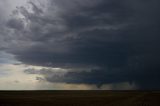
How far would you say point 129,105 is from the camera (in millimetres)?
60781

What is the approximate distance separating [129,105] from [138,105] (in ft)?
6.31

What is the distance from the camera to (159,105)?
59.9 meters

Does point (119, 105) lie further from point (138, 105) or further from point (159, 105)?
point (159, 105)

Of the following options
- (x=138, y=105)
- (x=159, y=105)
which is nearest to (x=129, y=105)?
(x=138, y=105)

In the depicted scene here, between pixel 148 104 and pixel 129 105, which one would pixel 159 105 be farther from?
pixel 129 105

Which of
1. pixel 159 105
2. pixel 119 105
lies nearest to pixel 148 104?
pixel 159 105

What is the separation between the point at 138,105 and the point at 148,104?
2.67 metres

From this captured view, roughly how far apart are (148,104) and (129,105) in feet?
13.9

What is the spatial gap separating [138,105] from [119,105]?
4.45m

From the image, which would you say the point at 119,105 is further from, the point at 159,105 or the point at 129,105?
the point at 159,105

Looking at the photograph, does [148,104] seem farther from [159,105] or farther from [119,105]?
[119,105]

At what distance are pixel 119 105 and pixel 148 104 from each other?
6.25 m

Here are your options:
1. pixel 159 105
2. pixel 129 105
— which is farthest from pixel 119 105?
pixel 159 105

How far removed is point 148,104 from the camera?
201 feet
